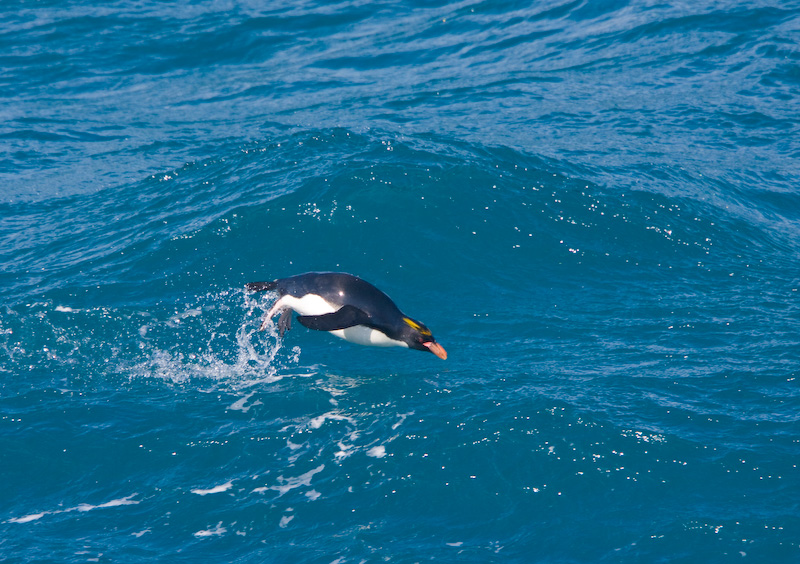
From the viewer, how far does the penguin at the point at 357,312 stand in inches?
438

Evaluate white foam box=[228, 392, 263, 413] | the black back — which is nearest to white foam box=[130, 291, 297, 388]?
white foam box=[228, 392, 263, 413]

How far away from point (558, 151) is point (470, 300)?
5.48 meters

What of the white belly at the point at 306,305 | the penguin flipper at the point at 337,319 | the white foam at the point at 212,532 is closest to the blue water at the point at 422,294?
the white foam at the point at 212,532

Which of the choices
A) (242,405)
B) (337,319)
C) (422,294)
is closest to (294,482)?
(242,405)

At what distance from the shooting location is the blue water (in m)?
9.67

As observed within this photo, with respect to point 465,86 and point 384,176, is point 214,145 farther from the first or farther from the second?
point 465,86

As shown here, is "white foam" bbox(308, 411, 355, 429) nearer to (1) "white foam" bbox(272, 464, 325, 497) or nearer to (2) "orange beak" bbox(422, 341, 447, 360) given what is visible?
(1) "white foam" bbox(272, 464, 325, 497)

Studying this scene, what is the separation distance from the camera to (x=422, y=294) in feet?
47.1

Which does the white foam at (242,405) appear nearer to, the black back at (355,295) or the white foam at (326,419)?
the white foam at (326,419)

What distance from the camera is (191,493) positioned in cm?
1005

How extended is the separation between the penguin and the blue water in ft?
2.34

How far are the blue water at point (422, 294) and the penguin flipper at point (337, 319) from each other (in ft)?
3.85

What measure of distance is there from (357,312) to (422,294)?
3385 mm

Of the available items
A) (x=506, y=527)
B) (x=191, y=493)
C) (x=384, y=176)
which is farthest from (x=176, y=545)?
(x=384, y=176)
